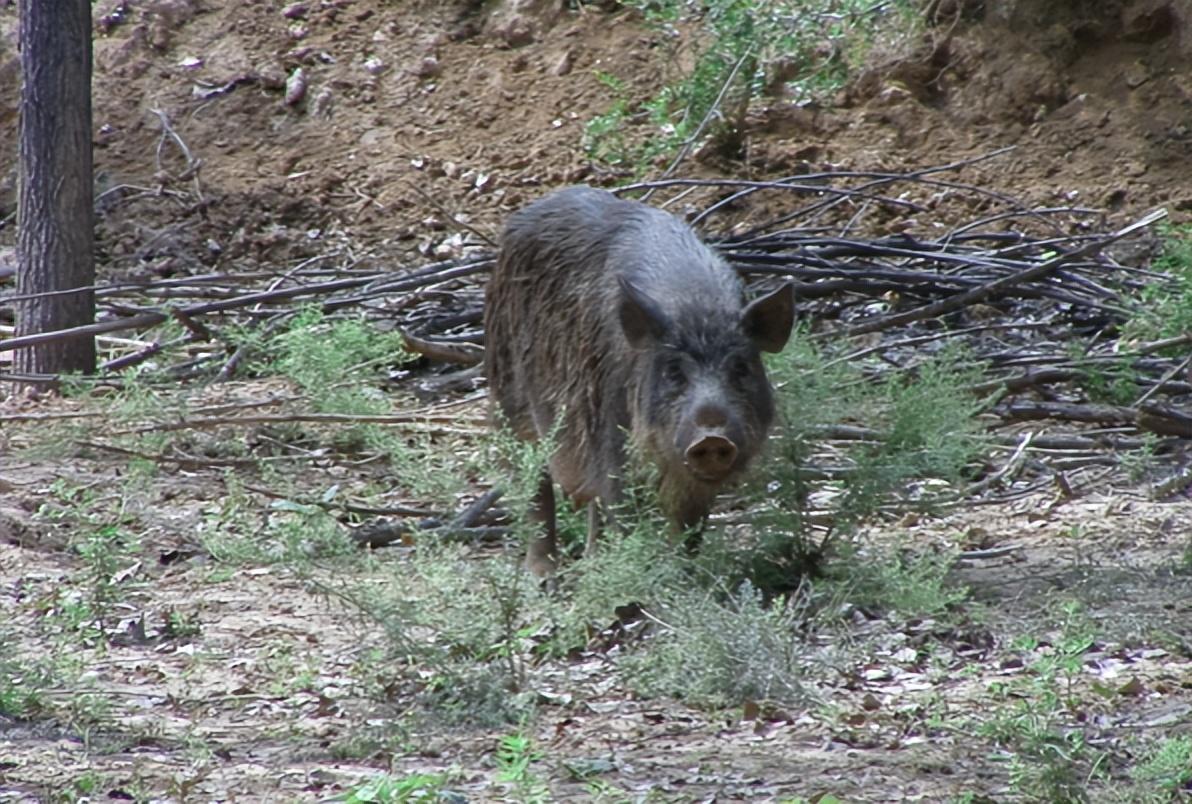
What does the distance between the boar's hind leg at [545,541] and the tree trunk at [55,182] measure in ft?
13.9

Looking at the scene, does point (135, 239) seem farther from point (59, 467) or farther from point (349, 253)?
point (59, 467)

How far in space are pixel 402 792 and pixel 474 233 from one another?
6864mm

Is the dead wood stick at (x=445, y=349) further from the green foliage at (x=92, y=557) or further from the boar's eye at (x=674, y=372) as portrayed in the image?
the boar's eye at (x=674, y=372)

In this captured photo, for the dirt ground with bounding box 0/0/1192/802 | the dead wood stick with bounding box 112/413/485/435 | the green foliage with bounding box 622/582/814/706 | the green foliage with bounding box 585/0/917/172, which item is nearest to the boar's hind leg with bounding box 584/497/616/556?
the dirt ground with bounding box 0/0/1192/802

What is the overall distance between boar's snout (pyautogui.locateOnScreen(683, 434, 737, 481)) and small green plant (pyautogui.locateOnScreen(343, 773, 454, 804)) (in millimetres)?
2093

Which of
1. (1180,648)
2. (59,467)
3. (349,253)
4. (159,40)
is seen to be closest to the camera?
(1180,648)

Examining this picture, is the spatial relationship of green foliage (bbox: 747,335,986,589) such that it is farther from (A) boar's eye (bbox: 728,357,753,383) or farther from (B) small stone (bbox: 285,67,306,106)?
(B) small stone (bbox: 285,67,306,106)

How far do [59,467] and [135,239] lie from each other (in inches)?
197

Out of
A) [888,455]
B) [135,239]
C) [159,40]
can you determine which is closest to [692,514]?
[888,455]

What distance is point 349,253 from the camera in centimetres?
1283

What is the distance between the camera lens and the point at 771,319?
632 cm

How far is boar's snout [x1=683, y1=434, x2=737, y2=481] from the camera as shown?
19.9 feet

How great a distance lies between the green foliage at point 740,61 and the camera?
40.1ft

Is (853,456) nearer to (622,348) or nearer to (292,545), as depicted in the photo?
(622,348)
